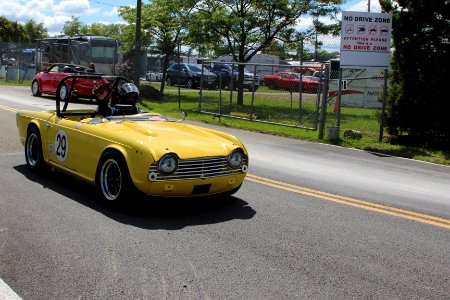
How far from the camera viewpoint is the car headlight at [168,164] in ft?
18.0

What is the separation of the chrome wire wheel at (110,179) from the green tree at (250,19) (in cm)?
1493

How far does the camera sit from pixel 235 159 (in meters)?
6.03

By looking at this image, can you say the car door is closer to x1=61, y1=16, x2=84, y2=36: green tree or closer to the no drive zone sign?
the no drive zone sign

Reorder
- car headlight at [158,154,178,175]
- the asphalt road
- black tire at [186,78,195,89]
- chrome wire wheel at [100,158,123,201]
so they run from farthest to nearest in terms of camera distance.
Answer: black tire at [186,78,195,89] → chrome wire wheel at [100,158,123,201] → car headlight at [158,154,178,175] → the asphalt road

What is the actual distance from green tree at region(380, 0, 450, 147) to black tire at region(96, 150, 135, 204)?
9294 mm

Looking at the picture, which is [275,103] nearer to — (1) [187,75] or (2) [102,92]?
(2) [102,92]

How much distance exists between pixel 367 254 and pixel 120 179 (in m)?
2.70

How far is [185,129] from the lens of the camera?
6719mm

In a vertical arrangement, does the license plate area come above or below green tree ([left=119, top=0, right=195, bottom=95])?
below

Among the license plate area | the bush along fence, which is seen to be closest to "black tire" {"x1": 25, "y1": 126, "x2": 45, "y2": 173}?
the license plate area

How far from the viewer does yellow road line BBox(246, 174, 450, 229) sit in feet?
19.9

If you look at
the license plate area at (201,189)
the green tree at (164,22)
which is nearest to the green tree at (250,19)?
the green tree at (164,22)

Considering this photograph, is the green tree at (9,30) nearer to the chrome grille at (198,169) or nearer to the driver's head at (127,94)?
the driver's head at (127,94)

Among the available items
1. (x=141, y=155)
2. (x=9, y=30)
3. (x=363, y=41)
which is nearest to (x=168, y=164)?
(x=141, y=155)
